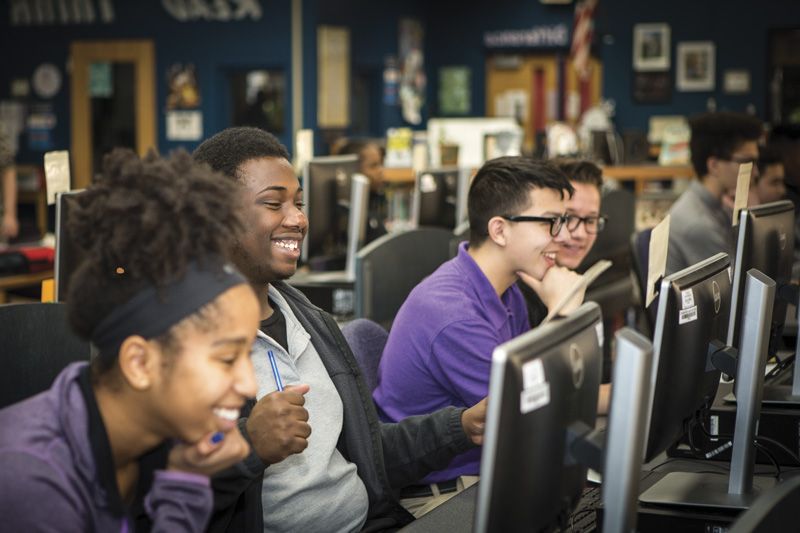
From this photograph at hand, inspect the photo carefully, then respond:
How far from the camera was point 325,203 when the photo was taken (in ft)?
16.2

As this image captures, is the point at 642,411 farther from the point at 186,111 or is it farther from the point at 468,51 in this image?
the point at 468,51

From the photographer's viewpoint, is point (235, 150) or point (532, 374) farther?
point (235, 150)

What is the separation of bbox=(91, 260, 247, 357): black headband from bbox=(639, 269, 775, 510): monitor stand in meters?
0.96

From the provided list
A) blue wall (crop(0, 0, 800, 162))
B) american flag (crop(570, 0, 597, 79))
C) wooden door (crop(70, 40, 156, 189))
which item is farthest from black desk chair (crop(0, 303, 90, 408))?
american flag (crop(570, 0, 597, 79))

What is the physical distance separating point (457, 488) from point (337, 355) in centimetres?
43

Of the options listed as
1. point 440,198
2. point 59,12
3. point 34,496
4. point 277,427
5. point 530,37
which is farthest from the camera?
point 530,37

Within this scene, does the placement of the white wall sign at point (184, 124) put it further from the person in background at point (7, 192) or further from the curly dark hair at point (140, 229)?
the curly dark hair at point (140, 229)

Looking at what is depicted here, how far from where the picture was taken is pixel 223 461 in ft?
4.67

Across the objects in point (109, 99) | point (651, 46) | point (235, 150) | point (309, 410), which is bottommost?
point (309, 410)

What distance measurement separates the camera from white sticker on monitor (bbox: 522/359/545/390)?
4.22 ft

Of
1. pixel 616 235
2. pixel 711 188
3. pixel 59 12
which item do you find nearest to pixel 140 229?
pixel 711 188

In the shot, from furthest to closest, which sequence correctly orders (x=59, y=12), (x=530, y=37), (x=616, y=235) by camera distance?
(x=530, y=37) → (x=59, y=12) → (x=616, y=235)

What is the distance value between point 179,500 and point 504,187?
1452 millimetres

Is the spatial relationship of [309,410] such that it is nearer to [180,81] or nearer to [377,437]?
[377,437]
